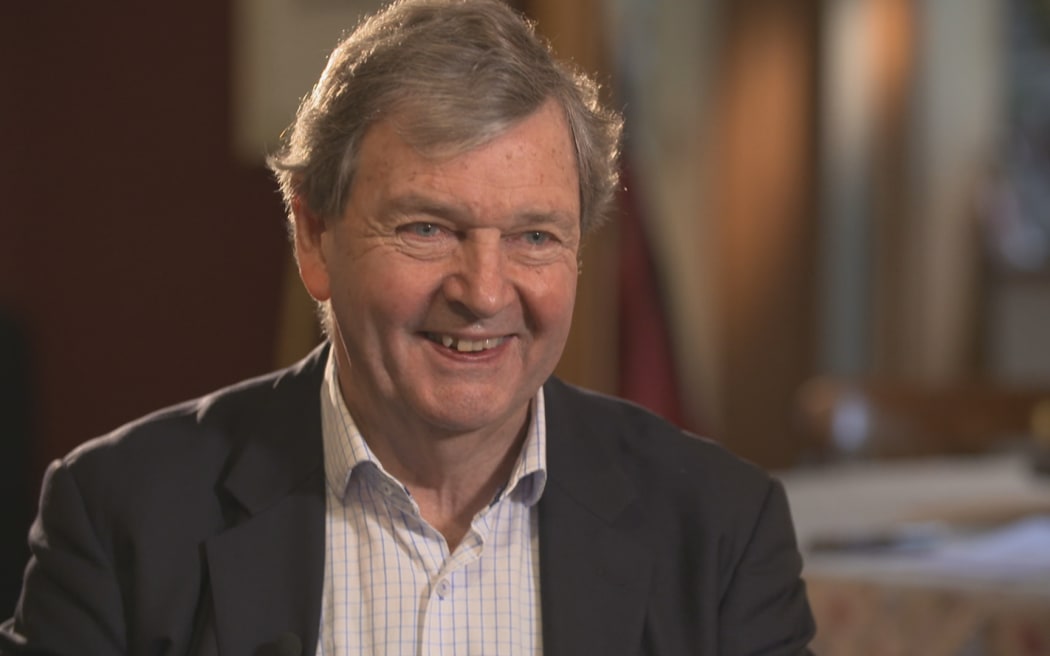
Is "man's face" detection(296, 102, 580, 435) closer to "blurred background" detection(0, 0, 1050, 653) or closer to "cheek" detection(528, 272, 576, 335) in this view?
"cheek" detection(528, 272, 576, 335)

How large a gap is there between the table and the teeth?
0.84 meters

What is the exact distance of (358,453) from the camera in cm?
150

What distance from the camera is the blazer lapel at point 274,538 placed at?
142 cm

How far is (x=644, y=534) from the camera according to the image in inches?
60.6

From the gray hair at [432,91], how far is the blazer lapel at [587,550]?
293 mm

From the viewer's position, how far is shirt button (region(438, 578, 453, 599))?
1464 mm

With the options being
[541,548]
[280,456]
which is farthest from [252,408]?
[541,548]

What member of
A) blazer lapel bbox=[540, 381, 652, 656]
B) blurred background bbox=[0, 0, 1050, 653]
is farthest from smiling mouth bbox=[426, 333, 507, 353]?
blurred background bbox=[0, 0, 1050, 653]

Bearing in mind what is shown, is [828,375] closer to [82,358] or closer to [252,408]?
[82,358]

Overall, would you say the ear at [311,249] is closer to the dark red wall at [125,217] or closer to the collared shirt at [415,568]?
the collared shirt at [415,568]

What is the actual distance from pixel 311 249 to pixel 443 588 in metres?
0.38

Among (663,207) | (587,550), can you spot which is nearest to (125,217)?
(587,550)

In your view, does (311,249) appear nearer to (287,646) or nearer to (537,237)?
(537,237)

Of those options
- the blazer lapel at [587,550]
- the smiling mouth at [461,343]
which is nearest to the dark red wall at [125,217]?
the blazer lapel at [587,550]
